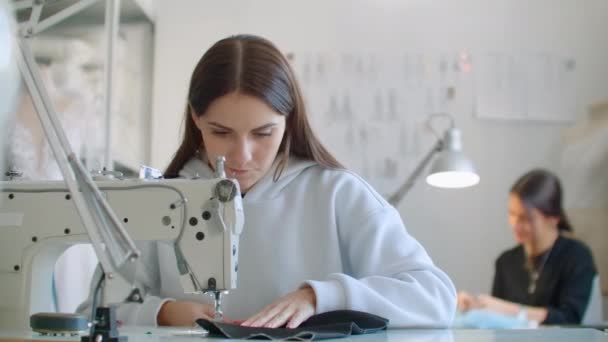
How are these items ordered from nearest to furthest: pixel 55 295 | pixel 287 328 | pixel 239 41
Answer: pixel 287 328, pixel 239 41, pixel 55 295

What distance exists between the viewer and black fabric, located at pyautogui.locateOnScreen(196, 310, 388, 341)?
38.3 inches

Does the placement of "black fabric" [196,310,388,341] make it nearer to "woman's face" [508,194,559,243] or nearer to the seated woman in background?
the seated woman in background

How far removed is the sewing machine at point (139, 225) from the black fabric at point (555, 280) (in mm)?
2020

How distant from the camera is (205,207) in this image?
43.7 inches

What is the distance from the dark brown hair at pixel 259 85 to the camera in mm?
1344

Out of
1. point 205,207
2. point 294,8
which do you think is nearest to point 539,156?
point 294,8

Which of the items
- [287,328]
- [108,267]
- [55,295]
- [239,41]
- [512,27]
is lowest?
[55,295]

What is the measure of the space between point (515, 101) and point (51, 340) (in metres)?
2.67

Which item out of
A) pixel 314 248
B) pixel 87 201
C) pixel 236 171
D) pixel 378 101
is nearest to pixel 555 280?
pixel 378 101

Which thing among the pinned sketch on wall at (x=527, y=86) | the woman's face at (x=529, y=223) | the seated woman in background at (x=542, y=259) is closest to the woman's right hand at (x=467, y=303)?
the seated woman in background at (x=542, y=259)

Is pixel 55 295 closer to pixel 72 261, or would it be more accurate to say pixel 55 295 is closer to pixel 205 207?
pixel 72 261

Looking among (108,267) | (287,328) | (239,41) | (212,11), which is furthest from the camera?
(212,11)

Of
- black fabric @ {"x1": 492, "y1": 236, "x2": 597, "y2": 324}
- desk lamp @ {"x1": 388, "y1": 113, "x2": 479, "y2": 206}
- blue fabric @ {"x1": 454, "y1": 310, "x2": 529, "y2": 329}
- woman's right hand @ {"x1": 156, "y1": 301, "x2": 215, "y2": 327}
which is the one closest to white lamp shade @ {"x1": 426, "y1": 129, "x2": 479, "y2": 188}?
desk lamp @ {"x1": 388, "y1": 113, "x2": 479, "y2": 206}

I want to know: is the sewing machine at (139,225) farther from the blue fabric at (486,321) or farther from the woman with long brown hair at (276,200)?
the blue fabric at (486,321)
